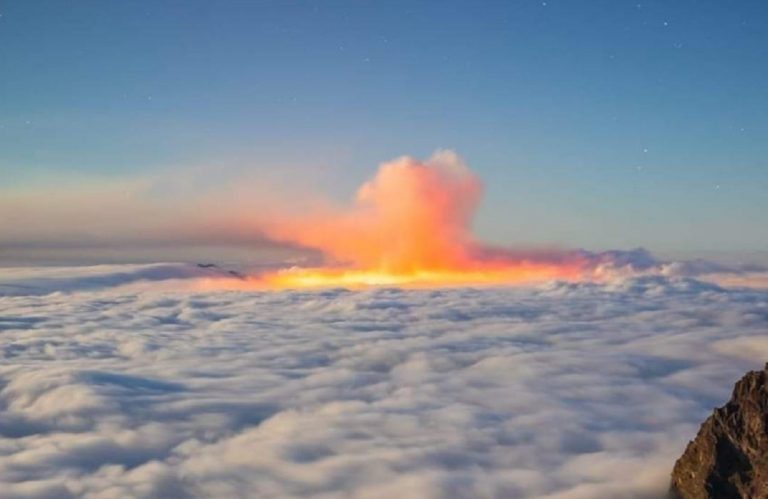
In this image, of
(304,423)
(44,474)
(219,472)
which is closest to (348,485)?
(219,472)

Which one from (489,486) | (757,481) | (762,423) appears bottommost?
(489,486)

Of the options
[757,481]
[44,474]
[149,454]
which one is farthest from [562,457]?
[44,474]

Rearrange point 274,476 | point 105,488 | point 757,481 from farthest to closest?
point 274,476, point 105,488, point 757,481

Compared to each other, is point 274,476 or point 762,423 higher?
point 762,423

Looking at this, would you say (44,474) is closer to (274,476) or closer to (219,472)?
(219,472)

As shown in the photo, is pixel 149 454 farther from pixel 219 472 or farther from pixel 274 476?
pixel 274 476

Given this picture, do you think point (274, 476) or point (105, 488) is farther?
point (274, 476)

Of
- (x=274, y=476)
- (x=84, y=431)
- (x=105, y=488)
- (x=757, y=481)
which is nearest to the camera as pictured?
(x=757, y=481)
